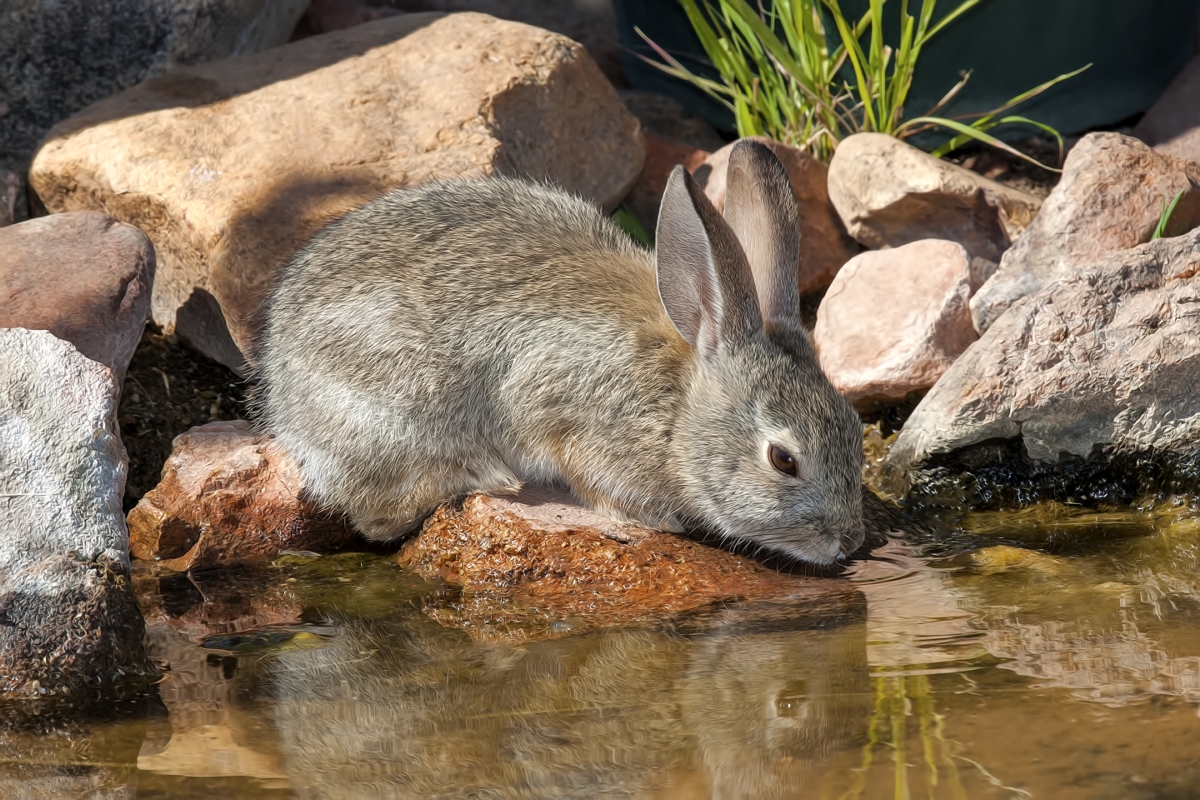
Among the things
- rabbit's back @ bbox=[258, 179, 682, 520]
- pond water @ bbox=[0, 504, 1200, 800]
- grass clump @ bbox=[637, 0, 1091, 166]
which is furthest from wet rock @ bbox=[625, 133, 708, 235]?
pond water @ bbox=[0, 504, 1200, 800]

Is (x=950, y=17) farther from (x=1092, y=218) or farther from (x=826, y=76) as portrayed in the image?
(x=1092, y=218)

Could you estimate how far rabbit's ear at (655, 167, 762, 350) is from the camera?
4.55m

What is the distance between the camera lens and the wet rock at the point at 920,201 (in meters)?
6.54

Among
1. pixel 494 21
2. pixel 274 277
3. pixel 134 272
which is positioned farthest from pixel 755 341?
pixel 494 21

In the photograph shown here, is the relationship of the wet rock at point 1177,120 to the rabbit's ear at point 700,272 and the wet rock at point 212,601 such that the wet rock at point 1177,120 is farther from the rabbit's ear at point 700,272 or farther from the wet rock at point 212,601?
the wet rock at point 212,601

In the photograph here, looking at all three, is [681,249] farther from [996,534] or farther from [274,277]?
[274,277]

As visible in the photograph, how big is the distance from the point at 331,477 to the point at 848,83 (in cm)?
421

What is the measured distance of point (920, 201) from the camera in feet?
21.5

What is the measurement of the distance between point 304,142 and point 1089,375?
392 centimetres

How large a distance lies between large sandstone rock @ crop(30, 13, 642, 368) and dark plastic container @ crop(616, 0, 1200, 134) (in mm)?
1743

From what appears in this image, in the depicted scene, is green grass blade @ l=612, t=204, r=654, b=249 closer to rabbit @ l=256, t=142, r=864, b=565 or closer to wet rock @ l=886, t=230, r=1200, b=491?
rabbit @ l=256, t=142, r=864, b=565

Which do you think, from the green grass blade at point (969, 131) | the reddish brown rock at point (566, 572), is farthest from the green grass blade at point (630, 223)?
the reddish brown rock at point (566, 572)

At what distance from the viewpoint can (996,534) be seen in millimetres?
5004

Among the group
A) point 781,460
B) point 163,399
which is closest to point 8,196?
point 163,399
